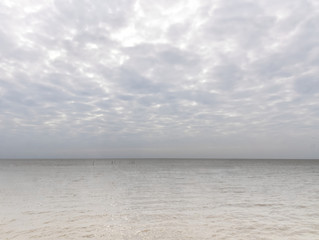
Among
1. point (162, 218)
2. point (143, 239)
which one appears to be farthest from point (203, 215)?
point (143, 239)

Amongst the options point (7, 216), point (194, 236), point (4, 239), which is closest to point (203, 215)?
point (194, 236)

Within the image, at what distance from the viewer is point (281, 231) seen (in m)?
11.3

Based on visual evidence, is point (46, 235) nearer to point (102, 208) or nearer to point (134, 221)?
point (134, 221)

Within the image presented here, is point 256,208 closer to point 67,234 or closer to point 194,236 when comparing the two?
point 194,236

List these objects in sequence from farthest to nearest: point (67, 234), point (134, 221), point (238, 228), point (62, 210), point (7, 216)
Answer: point (62, 210) → point (7, 216) → point (134, 221) → point (238, 228) → point (67, 234)

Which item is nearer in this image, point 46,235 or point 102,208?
point 46,235

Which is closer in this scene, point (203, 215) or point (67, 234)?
point (67, 234)

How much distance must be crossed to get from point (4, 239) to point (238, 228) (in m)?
10.4

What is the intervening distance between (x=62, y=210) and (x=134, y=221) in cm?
573

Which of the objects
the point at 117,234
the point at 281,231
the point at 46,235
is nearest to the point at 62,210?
the point at 46,235

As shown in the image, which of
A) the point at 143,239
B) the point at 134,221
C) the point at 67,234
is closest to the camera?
the point at 143,239

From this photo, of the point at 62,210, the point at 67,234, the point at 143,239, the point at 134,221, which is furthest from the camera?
the point at 62,210

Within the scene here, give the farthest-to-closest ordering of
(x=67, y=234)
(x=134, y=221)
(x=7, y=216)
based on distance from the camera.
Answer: (x=7, y=216) → (x=134, y=221) → (x=67, y=234)

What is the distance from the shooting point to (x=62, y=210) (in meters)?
15.6
